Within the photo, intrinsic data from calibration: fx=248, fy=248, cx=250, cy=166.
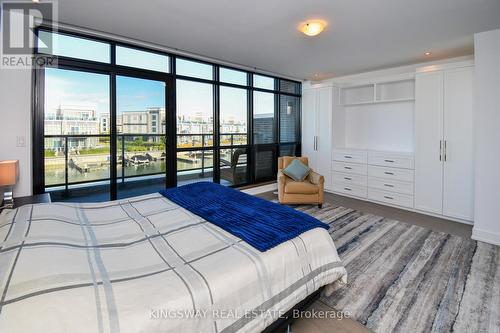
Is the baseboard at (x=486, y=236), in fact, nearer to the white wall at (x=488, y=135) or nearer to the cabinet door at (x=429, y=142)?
the white wall at (x=488, y=135)

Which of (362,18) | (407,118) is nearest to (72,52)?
(362,18)

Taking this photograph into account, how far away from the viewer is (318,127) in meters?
5.64

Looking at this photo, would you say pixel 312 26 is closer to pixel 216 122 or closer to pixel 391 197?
pixel 216 122

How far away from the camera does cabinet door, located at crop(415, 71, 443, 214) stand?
3870mm

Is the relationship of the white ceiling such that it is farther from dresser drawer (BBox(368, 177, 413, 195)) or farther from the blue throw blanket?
dresser drawer (BBox(368, 177, 413, 195))

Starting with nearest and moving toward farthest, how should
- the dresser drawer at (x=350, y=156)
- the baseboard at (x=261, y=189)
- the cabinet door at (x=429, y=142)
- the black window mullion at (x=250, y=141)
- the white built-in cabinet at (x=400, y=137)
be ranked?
the white built-in cabinet at (x=400, y=137) < the cabinet door at (x=429, y=142) < the dresser drawer at (x=350, y=156) < the black window mullion at (x=250, y=141) < the baseboard at (x=261, y=189)

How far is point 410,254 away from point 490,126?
187 cm

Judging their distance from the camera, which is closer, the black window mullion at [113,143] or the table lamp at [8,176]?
the table lamp at [8,176]

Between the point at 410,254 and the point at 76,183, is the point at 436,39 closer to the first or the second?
the point at 410,254

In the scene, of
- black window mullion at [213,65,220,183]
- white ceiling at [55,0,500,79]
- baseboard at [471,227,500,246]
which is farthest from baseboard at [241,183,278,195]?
baseboard at [471,227,500,246]

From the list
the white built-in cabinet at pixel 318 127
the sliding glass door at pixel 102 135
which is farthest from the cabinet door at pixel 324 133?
the sliding glass door at pixel 102 135

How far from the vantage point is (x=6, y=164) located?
239cm

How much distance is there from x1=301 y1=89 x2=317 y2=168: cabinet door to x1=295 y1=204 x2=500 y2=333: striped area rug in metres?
2.67
